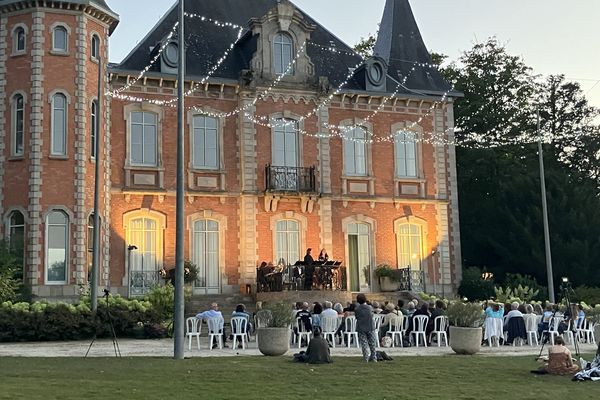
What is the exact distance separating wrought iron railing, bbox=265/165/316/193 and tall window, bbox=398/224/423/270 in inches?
153

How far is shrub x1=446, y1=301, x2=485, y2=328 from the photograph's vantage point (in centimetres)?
1546

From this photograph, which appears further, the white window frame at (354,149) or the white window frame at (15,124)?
the white window frame at (354,149)

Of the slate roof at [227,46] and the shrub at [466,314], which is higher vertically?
the slate roof at [227,46]

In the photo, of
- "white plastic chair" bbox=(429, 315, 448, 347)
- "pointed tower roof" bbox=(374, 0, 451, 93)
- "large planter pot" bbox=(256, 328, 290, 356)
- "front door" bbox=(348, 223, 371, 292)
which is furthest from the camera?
"pointed tower roof" bbox=(374, 0, 451, 93)

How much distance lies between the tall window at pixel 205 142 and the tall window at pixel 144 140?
1.32 m

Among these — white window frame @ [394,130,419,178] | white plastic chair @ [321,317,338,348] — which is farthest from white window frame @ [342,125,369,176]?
white plastic chair @ [321,317,338,348]

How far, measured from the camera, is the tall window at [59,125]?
23359 mm

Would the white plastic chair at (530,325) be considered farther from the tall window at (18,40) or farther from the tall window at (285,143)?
the tall window at (18,40)

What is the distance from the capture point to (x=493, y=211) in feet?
113

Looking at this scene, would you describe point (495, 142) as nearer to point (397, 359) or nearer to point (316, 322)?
point (316, 322)

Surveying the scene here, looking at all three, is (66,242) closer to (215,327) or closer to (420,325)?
(215,327)

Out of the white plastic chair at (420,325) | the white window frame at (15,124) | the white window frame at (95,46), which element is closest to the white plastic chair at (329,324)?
the white plastic chair at (420,325)

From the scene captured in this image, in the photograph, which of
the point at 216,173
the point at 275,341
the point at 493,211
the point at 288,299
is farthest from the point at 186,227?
the point at 493,211

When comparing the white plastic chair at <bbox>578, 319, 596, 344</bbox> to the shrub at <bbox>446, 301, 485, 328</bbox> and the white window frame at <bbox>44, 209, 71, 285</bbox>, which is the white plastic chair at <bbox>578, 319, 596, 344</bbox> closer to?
the shrub at <bbox>446, 301, 485, 328</bbox>
